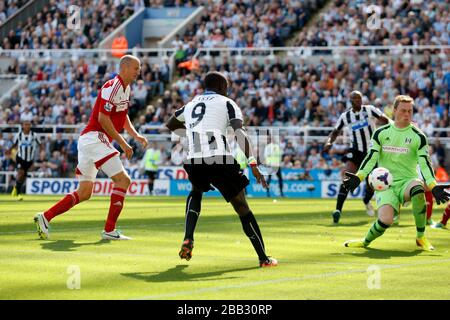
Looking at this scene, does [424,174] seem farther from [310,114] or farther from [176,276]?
[310,114]

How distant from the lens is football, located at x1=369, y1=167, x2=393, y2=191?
43.6 feet

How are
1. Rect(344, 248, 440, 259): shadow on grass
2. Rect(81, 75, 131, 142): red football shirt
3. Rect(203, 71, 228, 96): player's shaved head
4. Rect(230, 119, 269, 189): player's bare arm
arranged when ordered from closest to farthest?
Rect(230, 119, 269, 189): player's bare arm → Rect(203, 71, 228, 96): player's shaved head → Rect(344, 248, 440, 259): shadow on grass → Rect(81, 75, 131, 142): red football shirt

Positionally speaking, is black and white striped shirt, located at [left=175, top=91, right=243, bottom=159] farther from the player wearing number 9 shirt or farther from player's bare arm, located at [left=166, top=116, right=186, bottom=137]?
player's bare arm, located at [left=166, top=116, right=186, bottom=137]

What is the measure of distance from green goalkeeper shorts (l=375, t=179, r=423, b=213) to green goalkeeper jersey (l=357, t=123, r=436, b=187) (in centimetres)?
7

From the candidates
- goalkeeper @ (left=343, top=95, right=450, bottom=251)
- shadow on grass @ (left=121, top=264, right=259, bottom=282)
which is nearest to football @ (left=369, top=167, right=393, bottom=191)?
goalkeeper @ (left=343, top=95, right=450, bottom=251)

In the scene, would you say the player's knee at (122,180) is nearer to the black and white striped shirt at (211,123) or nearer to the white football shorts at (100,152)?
the white football shorts at (100,152)

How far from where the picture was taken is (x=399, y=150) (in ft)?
44.4

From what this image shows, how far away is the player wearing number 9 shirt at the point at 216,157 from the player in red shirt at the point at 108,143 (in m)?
3.02

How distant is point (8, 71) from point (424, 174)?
35895mm

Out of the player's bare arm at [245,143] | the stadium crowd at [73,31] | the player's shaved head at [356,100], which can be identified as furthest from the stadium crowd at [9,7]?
the player's bare arm at [245,143]

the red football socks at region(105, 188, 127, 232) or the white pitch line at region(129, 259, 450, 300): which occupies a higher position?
the red football socks at region(105, 188, 127, 232)

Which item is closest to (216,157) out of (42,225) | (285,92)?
(42,225)

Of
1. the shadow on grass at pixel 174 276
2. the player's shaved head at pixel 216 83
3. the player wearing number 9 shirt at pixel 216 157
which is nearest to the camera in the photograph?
the shadow on grass at pixel 174 276

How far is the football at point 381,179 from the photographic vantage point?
13281 millimetres
